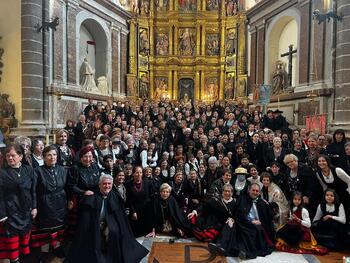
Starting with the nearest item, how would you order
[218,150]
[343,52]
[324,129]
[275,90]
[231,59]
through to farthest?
[218,150]
[324,129]
[343,52]
[275,90]
[231,59]

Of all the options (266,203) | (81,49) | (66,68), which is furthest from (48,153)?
(81,49)

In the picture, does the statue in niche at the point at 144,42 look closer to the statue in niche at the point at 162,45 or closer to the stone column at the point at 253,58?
the statue in niche at the point at 162,45

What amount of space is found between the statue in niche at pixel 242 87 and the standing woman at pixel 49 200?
48.8 feet

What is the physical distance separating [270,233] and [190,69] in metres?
15.3

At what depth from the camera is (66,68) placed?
12516 millimetres

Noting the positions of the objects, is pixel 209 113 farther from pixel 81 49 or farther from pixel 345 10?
pixel 81 49

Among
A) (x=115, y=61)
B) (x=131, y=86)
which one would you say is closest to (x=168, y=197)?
(x=115, y=61)

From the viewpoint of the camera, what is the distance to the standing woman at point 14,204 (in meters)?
3.83

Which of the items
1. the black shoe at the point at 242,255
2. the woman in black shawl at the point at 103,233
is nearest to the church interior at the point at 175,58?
the black shoe at the point at 242,255

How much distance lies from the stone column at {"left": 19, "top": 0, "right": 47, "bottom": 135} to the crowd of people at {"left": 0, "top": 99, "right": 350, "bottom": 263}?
3620 millimetres

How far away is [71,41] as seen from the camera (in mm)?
12953

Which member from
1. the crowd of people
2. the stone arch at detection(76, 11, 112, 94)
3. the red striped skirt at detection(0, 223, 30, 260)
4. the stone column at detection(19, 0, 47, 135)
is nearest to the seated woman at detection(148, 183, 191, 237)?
the crowd of people

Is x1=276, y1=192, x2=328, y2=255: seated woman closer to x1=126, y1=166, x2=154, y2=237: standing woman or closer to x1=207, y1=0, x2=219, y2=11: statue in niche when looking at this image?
x1=126, y1=166, x2=154, y2=237: standing woman

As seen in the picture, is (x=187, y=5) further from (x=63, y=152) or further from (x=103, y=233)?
(x=103, y=233)
